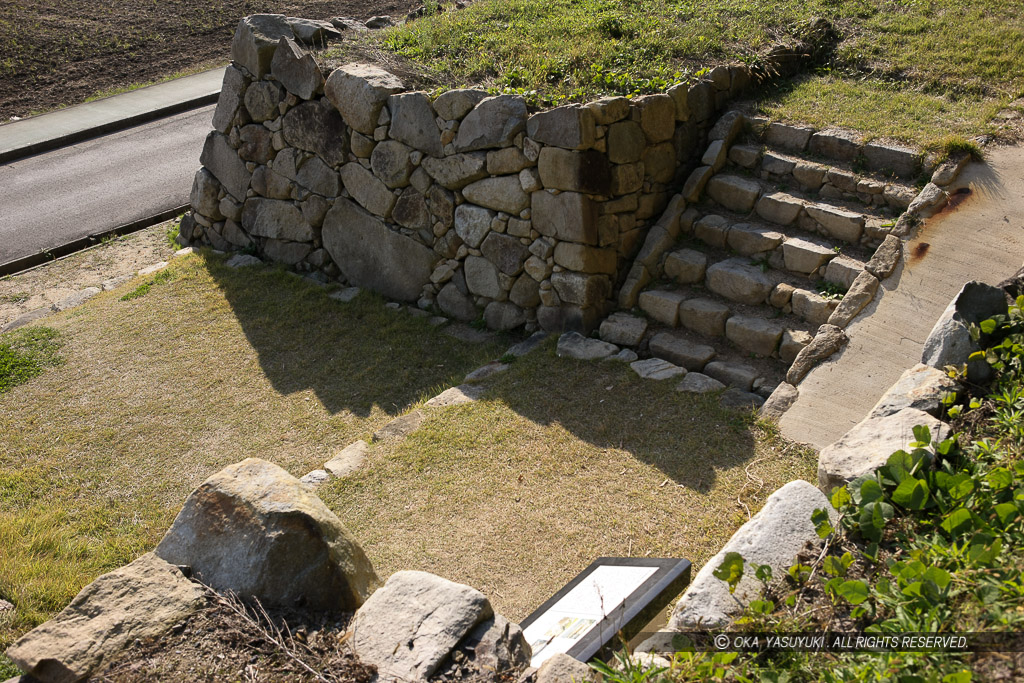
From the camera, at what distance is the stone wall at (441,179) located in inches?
245

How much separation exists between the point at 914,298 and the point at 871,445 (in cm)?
214

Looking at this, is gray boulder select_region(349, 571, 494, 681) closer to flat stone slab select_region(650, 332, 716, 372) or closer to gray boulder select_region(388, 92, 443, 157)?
flat stone slab select_region(650, 332, 716, 372)

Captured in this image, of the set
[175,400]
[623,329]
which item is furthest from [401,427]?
[175,400]

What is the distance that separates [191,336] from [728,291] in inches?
195

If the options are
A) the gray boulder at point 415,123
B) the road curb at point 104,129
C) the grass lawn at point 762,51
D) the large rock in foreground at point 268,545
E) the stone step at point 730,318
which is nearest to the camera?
the large rock in foreground at point 268,545

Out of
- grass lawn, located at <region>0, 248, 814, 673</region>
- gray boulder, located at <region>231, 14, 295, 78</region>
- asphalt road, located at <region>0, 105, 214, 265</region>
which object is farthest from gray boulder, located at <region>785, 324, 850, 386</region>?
asphalt road, located at <region>0, 105, 214, 265</region>

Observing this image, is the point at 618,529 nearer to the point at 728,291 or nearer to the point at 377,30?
the point at 728,291

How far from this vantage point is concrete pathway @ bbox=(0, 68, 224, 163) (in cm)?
1207

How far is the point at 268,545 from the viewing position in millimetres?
3381

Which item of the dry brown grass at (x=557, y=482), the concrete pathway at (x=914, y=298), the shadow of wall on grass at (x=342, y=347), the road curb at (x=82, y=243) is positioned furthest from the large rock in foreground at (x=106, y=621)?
the road curb at (x=82, y=243)

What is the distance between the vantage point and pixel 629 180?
6273mm

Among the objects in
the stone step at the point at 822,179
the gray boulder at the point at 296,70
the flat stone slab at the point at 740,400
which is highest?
the gray boulder at the point at 296,70

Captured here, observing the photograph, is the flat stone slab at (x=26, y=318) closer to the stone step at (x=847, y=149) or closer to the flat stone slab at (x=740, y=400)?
the flat stone slab at (x=740, y=400)

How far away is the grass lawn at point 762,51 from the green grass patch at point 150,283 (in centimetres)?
336
